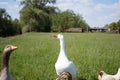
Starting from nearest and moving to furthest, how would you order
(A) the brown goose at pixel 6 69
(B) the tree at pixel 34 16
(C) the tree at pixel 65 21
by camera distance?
(A) the brown goose at pixel 6 69, (B) the tree at pixel 34 16, (C) the tree at pixel 65 21

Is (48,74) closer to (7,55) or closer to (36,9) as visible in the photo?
(7,55)

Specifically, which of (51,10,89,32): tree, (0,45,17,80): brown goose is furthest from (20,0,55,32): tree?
(0,45,17,80): brown goose

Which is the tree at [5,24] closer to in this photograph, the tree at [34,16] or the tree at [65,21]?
the tree at [34,16]

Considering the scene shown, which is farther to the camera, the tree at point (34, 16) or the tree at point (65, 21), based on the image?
the tree at point (65, 21)

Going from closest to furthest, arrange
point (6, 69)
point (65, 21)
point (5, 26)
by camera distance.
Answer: point (6, 69), point (5, 26), point (65, 21)

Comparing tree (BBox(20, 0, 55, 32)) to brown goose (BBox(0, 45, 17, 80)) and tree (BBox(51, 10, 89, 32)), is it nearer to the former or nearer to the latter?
tree (BBox(51, 10, 89, 32))

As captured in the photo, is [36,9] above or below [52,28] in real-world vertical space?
above

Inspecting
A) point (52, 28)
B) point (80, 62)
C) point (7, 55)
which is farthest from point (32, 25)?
point (7, 55)

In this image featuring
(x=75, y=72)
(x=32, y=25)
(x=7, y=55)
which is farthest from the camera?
(x=32, y=25)

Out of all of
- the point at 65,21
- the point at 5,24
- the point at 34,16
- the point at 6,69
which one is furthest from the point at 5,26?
the point at 6,69

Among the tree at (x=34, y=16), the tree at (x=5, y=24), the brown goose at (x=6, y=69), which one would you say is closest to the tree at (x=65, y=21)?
the tree at (x=34, y=16)

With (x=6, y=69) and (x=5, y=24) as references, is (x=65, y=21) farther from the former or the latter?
(x=6, y=69)

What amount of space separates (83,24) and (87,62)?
4518 inches

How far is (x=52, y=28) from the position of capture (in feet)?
301
